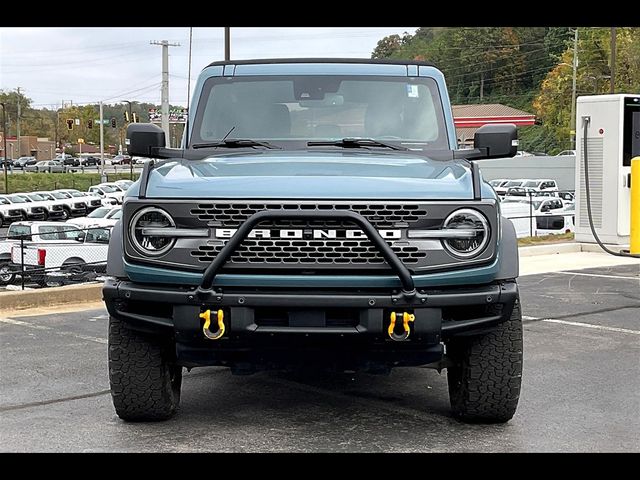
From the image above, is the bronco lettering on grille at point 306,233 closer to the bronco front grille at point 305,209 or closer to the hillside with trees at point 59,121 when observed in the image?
the bronco front grille at point 305,209

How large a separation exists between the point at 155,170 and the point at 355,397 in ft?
6.39

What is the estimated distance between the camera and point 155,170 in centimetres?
481

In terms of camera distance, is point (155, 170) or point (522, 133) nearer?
point (155, 170)

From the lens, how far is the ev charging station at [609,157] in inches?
591

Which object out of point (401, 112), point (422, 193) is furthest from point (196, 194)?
point (401, 112)

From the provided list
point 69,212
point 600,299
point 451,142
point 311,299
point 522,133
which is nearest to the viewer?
point 311,299

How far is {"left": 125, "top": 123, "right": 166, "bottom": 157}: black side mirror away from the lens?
18.6ft

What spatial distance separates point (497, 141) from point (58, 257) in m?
13.1

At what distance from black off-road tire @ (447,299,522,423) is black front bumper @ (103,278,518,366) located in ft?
0.95

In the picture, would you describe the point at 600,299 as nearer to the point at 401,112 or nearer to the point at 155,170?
the point at 401,112

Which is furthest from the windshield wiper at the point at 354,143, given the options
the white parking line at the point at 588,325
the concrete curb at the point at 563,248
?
the concrete curb at the point at 563,248

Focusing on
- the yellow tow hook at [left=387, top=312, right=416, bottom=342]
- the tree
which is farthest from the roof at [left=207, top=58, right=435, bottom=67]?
the tree

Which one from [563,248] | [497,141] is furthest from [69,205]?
[497,141]

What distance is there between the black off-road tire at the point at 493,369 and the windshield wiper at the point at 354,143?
130 centimetres
